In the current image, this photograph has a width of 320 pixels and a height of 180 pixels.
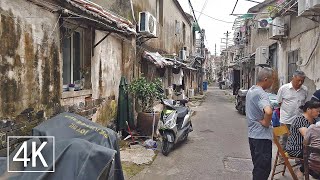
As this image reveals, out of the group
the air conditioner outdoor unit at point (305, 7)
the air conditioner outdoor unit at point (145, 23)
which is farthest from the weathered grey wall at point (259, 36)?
the air conditioner outdoor unit at point (305, 7)

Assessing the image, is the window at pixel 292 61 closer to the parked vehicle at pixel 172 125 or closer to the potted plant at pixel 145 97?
the parked vehicle at pixel 172 125

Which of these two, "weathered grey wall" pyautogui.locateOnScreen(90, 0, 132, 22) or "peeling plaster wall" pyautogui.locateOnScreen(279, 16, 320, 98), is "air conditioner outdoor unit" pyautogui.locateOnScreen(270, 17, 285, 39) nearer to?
"peeling plaster wall" pyautogui.locateOnScreen(279, 16, 320, 98)

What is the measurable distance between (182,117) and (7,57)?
5.32 meters

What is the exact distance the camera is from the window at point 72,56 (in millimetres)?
5750

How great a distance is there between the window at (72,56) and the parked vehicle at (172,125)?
2.36 metres

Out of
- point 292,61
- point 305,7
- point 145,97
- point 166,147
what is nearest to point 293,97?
point 305,7

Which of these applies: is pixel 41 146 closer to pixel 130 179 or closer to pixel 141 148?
pixel 130 179

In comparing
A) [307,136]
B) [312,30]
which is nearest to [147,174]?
[307,136]

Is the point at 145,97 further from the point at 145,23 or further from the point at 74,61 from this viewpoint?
the point at 145,23

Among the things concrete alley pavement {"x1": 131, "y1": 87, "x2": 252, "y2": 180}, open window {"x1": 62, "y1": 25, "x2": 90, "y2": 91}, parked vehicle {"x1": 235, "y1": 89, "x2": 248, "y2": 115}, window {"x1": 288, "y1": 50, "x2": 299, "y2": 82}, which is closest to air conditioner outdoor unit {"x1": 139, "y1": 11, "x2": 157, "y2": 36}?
concrete alley pavement {"x1": 131, "y1": 87, "x2": 252, "y2": 180}

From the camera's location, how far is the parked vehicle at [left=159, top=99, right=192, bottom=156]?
7.04m

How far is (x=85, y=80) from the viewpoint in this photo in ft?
21.0

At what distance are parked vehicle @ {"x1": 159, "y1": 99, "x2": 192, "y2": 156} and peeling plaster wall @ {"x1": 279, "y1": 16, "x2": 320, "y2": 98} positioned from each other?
10.9 ft

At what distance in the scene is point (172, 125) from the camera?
7.24 meters
